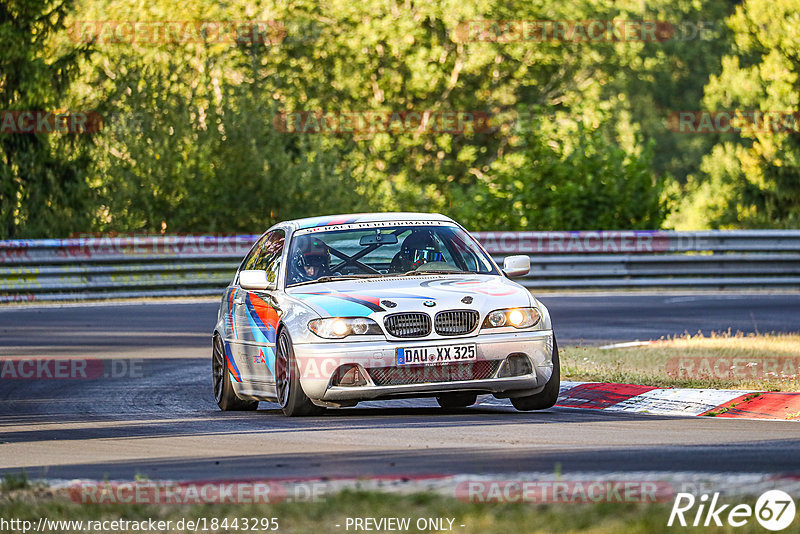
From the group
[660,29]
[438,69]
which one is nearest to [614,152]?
[438,69]

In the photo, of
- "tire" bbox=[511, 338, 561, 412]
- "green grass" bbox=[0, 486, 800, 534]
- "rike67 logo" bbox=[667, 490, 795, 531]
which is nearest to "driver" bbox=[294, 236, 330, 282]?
"tire" bbox=[511, 338, 561, 412]

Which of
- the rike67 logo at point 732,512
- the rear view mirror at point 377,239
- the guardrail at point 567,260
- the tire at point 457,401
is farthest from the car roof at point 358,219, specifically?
the guardrail at point 567,260

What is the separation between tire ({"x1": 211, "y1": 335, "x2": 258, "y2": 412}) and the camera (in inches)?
467

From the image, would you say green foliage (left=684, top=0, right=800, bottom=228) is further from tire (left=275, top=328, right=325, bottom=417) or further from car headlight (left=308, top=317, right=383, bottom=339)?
car headlight (left=308, top=317, right=383, bottom=339)

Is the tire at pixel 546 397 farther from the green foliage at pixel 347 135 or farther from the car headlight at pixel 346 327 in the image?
the green foliage at pixel 347 135

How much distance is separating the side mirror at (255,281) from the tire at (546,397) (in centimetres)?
209

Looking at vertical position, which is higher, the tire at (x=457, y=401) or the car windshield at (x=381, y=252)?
the car windshield at (x=381, y=252)

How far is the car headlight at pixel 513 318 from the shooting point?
1032 centimetres

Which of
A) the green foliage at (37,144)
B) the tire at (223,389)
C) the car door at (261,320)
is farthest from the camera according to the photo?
the green foliage at (37,144)

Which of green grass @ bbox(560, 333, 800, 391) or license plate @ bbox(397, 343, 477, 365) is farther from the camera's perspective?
green grass @ bbox(560, 333, 800, 391)

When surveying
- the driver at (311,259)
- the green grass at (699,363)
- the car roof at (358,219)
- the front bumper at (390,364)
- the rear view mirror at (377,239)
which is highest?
the car roof at (358,219)

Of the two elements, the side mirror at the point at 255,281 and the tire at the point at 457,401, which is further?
the tire at the point at 457,401

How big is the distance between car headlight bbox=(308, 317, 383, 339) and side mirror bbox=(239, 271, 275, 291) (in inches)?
A: 45.8

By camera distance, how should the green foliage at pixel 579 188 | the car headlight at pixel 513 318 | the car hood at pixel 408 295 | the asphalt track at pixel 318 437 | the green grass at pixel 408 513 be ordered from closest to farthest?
the green grass at pixel 408 513
the asphalt track at pixel 318 437
the car hood at pixel 408 295
the car headlight at pixel 513 318
the green foliage at pixel 579 188
